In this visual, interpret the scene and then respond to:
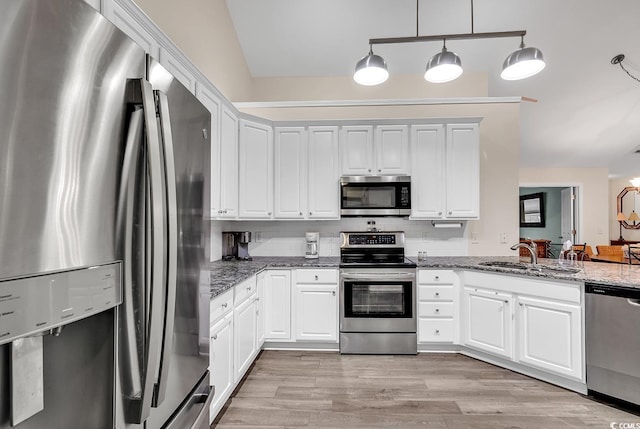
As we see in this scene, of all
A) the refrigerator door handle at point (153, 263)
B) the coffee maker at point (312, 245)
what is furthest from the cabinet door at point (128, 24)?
the coffee maker at point (312, 245)

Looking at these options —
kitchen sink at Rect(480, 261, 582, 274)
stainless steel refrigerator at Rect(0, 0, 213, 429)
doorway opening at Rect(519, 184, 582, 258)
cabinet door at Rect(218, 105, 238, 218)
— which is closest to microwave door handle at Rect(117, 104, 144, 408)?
stainless steel refrigerator at Rect(0, 0, 213, 429)

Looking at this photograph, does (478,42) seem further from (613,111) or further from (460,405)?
(460,405)

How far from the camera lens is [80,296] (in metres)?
0.63

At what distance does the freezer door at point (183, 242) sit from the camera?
89cm

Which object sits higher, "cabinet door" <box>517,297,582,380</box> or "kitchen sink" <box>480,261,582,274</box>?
"kitchen sink" <box>480,261,582,274</box>

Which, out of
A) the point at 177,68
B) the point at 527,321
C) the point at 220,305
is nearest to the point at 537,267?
the point at 527,321

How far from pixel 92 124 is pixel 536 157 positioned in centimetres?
837

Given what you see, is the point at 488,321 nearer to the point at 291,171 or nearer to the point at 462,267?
the point at 462,267

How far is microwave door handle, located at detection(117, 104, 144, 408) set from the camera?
759mm

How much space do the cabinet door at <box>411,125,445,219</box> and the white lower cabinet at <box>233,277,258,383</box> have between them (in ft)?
6.92

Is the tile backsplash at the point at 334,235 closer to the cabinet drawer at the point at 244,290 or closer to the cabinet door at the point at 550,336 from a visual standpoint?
the cabinet drawer at the point at 244,290

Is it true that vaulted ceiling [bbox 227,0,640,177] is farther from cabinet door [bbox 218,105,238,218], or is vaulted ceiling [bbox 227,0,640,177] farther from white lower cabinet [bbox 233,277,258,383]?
white lower cabinet [bbox 233,277,258,383]

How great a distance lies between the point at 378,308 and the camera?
339 centimetres

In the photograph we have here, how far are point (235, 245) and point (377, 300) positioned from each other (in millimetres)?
1794
